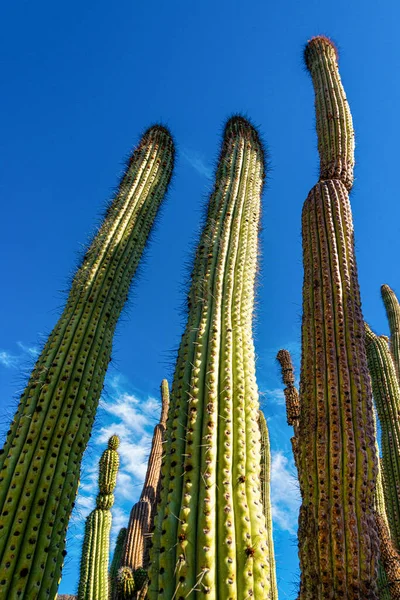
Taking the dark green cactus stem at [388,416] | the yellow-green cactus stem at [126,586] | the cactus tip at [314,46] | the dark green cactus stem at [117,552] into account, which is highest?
the cactus tip at [314,46]

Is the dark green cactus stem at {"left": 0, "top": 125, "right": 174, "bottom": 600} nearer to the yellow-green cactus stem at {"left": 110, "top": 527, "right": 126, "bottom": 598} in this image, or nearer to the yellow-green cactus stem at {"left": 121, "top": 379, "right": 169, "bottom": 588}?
the yellow-green cactus stem at {"left": 121, "top": 379, "right": 169, "bottom": 588}

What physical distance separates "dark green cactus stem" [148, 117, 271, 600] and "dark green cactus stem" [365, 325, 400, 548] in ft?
13.5

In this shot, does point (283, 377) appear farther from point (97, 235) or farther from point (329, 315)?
point (97, 235)

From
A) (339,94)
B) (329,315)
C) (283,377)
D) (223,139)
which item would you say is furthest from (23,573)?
(339,94)

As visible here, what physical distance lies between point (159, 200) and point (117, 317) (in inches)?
78.6

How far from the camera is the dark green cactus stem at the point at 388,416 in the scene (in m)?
6.57

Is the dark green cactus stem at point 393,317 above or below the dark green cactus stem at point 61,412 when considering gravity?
above

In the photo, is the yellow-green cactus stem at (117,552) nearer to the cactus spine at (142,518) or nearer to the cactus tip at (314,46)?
the cactus spine at (142,518)

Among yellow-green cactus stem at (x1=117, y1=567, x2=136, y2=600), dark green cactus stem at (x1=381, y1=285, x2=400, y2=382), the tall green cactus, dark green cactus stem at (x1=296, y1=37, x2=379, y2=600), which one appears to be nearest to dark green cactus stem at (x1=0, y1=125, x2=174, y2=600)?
dark green cactus stem at (x1=296, y1=37, x2=379, y2=600)

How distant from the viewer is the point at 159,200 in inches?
246

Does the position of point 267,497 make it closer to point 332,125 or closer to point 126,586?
point 126,586

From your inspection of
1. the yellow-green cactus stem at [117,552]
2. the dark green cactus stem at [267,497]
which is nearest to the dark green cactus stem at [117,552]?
the yellow-green cactus stem at [117,552]

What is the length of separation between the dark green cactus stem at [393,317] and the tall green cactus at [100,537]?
5471mm

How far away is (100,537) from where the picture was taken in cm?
717
